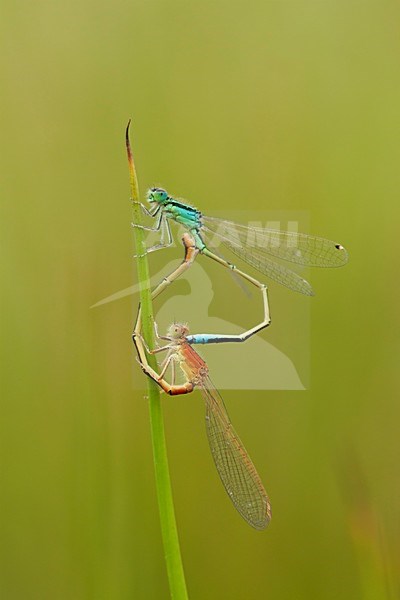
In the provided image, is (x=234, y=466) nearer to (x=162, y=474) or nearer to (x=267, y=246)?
(x=162, y=474)

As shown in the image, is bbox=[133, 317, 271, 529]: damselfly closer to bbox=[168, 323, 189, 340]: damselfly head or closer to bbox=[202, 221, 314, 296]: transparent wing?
bbox=[168, 323, 189, 340]: damselfly head

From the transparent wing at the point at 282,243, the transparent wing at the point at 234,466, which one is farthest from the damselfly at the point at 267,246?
the transparent wing at the point at 234,466

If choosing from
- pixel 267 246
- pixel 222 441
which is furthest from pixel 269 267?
pixel 222 441

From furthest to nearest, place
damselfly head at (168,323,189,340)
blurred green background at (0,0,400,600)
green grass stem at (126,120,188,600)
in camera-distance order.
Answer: blurred green background at (0,0,400,600) < damselfly head at (168,323,189,340) < green grass stem at (126,120,188,600)

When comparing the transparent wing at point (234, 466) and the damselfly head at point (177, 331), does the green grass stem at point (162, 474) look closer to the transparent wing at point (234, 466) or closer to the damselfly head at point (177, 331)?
the damselfly head at point (177, 331)

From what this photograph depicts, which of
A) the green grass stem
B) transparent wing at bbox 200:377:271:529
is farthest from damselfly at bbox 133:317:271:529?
the green grass stem
